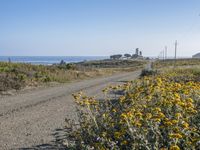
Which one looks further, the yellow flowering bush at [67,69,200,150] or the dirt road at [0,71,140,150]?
the dirt road at [0,71,140,150]

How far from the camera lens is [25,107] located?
1397 centimetres

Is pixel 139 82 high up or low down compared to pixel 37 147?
up

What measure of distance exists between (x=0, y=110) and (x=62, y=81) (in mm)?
15547

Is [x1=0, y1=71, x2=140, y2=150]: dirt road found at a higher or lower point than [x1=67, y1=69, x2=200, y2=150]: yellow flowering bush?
lower

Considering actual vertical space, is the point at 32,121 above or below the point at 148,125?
below

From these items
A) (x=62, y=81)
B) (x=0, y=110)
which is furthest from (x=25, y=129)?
(x=62, y=81)

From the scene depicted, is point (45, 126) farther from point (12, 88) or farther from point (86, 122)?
point (12, 88)

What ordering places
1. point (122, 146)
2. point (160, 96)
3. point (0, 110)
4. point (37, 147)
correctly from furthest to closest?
point (0, 110) < point (37, 147) < point (160, 96) < point (122, 146)

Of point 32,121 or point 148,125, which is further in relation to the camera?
point 32,121

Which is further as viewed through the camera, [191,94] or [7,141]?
[7,141]

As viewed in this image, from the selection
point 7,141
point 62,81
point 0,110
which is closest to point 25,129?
point 7,141

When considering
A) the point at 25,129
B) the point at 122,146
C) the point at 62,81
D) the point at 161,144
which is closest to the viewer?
the point at 161,144

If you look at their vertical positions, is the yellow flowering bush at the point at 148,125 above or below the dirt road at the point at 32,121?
above

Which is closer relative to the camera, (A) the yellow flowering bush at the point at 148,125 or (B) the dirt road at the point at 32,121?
(A) the yellow flowering bush at the point at 148,125
